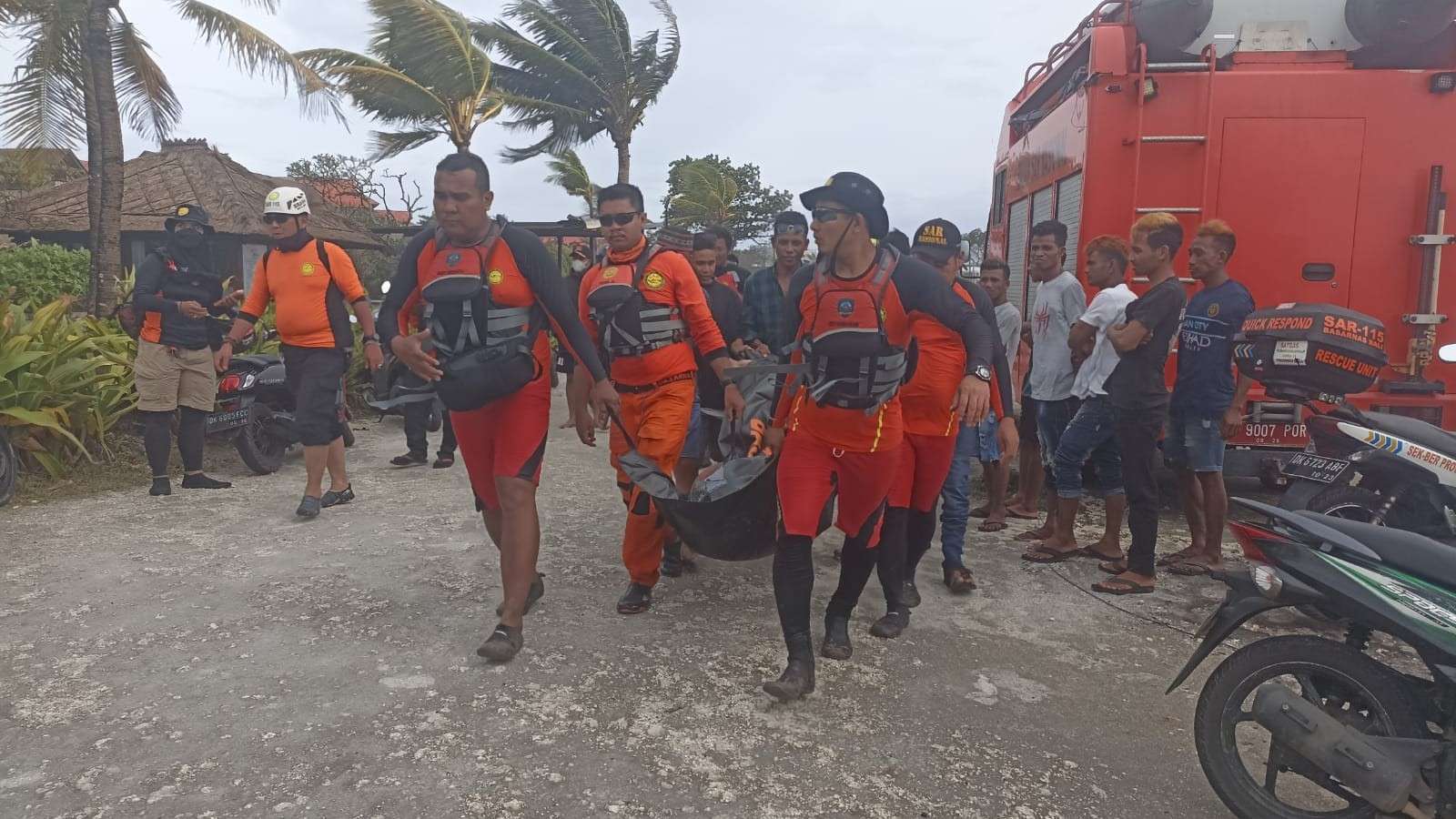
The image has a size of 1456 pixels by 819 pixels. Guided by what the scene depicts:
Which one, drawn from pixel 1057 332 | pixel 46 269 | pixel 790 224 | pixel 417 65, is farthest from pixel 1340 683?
pixel 46 269

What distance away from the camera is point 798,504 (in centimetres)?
335

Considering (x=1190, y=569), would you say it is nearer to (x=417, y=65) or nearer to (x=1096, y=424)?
(x=1096, y=424)

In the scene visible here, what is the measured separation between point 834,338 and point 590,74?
61.9 ft

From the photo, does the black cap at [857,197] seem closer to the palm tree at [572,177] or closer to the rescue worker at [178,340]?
the rescue worker at [178,340]

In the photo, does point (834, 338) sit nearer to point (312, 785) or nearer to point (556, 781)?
point (556, 781)

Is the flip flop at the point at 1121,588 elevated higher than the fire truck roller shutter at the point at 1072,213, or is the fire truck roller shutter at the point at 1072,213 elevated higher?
the fire truck roller shutter at the point at 1072,213

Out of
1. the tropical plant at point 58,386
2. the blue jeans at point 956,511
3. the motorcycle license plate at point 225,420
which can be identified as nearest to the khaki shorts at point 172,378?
the motorcycle license plate at point 225,420

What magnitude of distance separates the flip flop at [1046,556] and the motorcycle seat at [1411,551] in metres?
2.55

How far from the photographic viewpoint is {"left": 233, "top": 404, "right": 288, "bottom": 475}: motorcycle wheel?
22.4 ft

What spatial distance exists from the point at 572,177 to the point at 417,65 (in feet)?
26.7

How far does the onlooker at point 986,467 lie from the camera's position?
470 centimetres

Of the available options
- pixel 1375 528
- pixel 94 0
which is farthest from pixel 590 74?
pixel 1375 528

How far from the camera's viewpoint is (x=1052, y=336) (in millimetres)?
5324

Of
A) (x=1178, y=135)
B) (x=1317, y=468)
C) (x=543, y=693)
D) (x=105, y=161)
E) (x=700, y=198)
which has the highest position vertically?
(x=700, y=198)
